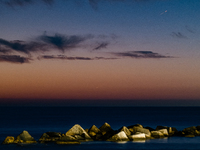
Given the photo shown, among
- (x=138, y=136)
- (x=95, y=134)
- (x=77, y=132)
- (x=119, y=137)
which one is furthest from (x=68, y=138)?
(x=138, y=136)

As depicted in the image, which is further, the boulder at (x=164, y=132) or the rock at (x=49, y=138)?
the boulder at (x=164, y=132)

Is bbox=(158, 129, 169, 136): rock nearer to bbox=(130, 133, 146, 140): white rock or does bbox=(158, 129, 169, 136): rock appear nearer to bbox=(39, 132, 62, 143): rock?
bbox=(130, 133, 146, 140): white rock

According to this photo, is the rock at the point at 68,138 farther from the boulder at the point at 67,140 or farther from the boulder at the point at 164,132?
the boulder at the point at 164,132

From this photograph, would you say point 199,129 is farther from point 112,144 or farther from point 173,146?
point 112,144

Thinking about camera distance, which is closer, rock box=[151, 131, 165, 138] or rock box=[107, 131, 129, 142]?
A: rock box=[107, 131, 129, 142]

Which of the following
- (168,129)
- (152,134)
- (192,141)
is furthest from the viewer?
(168,129)

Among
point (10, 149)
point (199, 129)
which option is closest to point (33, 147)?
point (10, 149)

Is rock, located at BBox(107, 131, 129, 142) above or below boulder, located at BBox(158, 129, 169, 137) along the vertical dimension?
below

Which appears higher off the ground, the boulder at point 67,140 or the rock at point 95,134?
the rock at point 95,134

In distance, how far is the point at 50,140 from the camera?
3647 cm

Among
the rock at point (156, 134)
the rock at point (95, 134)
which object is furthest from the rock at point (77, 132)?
the rock at point (156, 134)

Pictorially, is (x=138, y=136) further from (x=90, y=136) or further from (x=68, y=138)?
(x=68, y=138)

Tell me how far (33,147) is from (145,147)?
36.9 feet

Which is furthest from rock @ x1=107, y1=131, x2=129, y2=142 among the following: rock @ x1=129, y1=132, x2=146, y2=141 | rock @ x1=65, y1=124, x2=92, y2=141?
rock @ x1=65, y1=124, x2=92, y2=141
